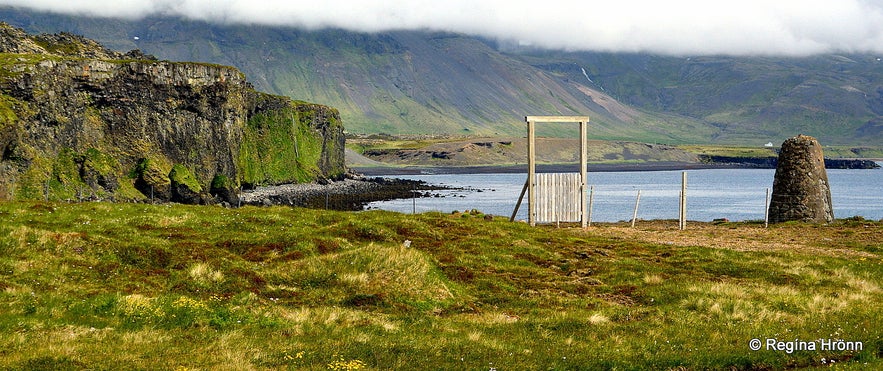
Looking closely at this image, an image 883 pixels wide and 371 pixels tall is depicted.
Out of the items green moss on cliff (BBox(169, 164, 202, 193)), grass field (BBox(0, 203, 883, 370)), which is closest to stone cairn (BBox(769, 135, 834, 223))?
grass field (BBox(0, 203, 883, 370))

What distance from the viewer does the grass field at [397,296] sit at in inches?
711

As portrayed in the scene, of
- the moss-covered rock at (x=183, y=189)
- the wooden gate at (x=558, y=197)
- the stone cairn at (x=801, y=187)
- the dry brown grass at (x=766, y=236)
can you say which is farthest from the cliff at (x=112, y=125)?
the stone cairn at (x=801, y=187)

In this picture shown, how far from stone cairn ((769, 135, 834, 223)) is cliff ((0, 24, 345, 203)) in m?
77.8

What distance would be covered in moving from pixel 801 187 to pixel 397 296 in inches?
1503

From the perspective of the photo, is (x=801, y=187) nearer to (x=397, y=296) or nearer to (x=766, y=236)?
(x=766, y=236)

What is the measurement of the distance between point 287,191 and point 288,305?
16434 cm

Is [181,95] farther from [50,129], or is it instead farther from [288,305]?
[288,305]

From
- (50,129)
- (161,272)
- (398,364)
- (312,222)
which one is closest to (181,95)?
(50,129)

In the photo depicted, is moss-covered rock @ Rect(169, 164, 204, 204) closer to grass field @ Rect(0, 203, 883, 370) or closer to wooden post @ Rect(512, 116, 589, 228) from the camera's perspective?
wooden post @ Rect(512, 116, 589, 228)

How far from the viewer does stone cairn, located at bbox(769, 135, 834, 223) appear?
53312 millimetres

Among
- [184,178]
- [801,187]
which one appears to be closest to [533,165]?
[801,187]

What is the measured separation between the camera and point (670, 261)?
3356cm

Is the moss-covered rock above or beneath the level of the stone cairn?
beneath

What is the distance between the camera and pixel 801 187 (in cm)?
5362
